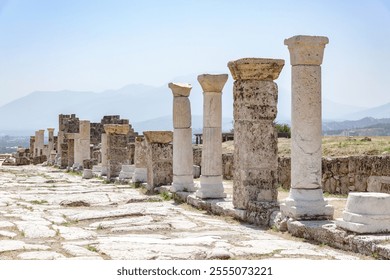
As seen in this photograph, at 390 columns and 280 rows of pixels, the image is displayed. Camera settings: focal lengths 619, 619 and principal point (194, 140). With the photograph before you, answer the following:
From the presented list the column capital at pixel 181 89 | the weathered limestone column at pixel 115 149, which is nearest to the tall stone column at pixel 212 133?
the column capital at pixel 181 89

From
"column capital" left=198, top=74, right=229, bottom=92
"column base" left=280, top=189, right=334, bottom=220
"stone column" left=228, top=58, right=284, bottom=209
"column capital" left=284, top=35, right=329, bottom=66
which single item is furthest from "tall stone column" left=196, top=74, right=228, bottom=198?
"column capital" left=284, top=35, right=329, bottom=66

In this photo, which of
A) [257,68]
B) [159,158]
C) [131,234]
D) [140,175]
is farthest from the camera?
[140,175]

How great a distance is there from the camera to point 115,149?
2111 cm

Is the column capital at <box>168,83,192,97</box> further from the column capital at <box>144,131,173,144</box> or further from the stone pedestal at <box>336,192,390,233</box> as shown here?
the stone pedestal at <box>336,192,390,233</box>

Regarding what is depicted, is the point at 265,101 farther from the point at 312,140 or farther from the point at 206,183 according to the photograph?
the point at 206,183

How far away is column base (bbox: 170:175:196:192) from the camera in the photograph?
14039 millimetres

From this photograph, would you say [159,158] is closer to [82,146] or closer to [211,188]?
[211,188]

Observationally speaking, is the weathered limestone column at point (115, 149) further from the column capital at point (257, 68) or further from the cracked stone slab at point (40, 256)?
the cracked stone slab at point (40, 256)

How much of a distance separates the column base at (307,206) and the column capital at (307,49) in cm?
187

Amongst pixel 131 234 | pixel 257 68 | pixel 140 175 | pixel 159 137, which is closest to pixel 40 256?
pixel 131 234

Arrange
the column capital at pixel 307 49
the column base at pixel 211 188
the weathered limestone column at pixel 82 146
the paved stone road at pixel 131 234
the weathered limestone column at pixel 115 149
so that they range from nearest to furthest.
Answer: the paved stone road at pixel 131 234 < the column capital at pixel 307 49 < the column base at pixel 211 188 < the weathered limestone column at pixel 115 149 < the weathered limestone column at pixel 82 146

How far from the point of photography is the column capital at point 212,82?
12641mm

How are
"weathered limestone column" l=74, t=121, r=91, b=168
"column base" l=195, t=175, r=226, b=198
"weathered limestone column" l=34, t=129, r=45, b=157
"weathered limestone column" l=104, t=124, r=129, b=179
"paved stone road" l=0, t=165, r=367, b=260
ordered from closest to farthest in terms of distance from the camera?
"paved stone road" l=0, t=165, r=367, b=260, "column base" l=195, t=175, r=226, b=198, "weathered limestone column" l=104, t=124, r=129, b=179, "weathered limestone column" l=74, t=121, r=91, b=168, "weathered limestone column" l=34, t=129, r=45, b=157

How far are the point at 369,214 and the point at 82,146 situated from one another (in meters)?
21.1
